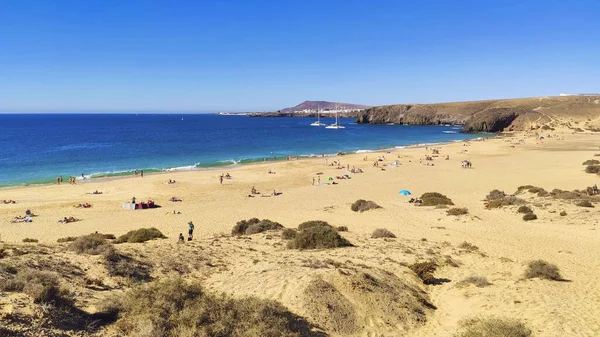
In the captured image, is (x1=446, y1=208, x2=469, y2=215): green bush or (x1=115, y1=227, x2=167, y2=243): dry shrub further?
(x1=446, y1=208, x2=469, y2=215): green bush

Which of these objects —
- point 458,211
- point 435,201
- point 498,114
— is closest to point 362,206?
point 435,201

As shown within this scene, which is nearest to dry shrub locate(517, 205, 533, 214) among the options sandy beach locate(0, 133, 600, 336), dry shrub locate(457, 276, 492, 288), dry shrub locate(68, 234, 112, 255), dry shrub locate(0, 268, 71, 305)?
sandy beach locate(0, 133, 600, 336)

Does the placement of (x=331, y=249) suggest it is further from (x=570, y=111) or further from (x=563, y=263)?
(x=570, y=111)

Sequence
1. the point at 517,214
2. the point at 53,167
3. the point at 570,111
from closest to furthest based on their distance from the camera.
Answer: the point at 517,214, the point at 53,167, the point at 570,111

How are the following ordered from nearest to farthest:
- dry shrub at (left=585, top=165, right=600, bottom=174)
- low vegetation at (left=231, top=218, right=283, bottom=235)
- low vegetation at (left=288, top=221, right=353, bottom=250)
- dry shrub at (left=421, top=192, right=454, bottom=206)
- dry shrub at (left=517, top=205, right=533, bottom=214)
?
low vegetation at (left=288, top=221, right=353, bottom=250), low vegetation at (left=231, top=218, right=283, bottom=235), dry shrub at (left=517, top=205, right=533, bottom=214), dry shrub at (left=421, top=192, right=454, bottom=206), dry shrub at (left=585, top=165, right=600, bottom=174)

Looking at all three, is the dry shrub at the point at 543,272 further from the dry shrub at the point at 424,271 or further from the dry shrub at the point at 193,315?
the dry shrub at the point at 193,315

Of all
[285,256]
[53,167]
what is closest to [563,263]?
[285,256]

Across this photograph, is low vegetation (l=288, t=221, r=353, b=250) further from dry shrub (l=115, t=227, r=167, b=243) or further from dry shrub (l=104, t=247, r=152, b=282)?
dry shrub (l=115, t=227, r=167, b=243)
